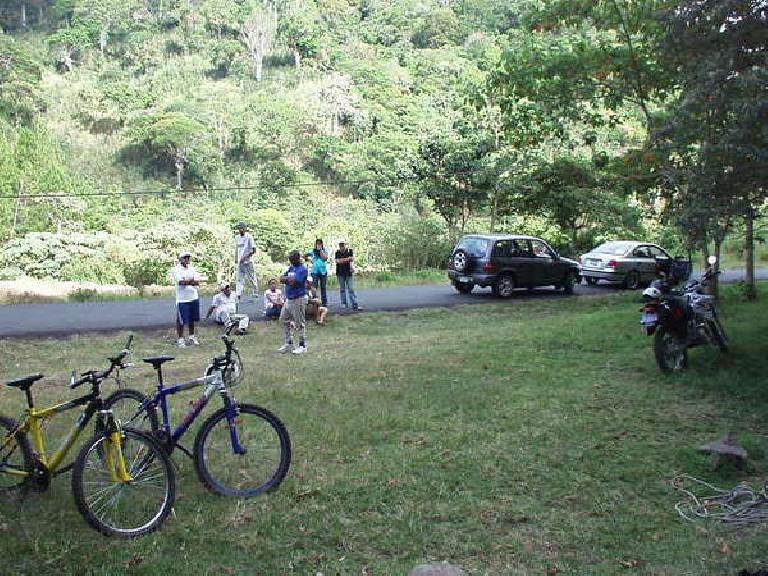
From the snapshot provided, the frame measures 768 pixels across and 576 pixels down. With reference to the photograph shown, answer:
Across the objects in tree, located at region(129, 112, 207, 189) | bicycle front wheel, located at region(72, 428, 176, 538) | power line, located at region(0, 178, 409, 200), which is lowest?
bicycle front wheel, located at region(72, 428, 176, 538)

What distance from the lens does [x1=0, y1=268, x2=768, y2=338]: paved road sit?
13906 mm

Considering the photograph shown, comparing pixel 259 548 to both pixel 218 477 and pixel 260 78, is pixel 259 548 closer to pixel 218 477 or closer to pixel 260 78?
pixel 218 477

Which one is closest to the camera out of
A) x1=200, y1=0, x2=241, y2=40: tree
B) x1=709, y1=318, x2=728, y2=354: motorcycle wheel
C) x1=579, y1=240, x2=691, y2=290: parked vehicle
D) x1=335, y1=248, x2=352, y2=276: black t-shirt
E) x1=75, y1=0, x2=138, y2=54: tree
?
x1=709, y1=318, x2=728, y2=354: motorcycle wheel

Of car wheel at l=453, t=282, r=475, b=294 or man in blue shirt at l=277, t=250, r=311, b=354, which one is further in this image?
car wheel at l=453, t=282, r=475, b=294

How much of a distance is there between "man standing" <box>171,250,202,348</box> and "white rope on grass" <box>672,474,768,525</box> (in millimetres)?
8571

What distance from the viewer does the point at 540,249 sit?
789 inches

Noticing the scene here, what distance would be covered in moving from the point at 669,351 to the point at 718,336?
0.67m

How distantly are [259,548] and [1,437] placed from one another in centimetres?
188

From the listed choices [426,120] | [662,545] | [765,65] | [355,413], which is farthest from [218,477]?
[426,120]

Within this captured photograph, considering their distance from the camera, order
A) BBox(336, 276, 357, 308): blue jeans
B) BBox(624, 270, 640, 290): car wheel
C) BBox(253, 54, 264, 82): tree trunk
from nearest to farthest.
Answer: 1. BBox(336, 276, 357, 308): blue jeans
2. BBox(624, 270, 640, 290): car wheel
3. BBox(253, 54, 264, 82): tree trunk

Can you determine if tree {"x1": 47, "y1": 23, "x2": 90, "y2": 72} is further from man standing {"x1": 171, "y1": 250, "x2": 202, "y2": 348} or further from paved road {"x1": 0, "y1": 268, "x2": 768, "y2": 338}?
man standing {"x1": 171, "y1": 250, "x2": 202, "y2": 348}

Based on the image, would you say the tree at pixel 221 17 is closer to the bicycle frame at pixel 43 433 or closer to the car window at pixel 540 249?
the car window at pixel 540 249

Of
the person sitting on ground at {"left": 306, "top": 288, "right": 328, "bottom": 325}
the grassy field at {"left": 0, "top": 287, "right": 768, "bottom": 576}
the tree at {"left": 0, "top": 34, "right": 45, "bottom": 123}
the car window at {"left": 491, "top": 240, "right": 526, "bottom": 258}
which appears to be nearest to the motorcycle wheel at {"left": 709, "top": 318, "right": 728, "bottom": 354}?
the grassy field at {"left": 0, "top": 287, "right": 768, "bottom": 576}

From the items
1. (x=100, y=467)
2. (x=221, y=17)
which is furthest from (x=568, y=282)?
(x=221, y=17)
